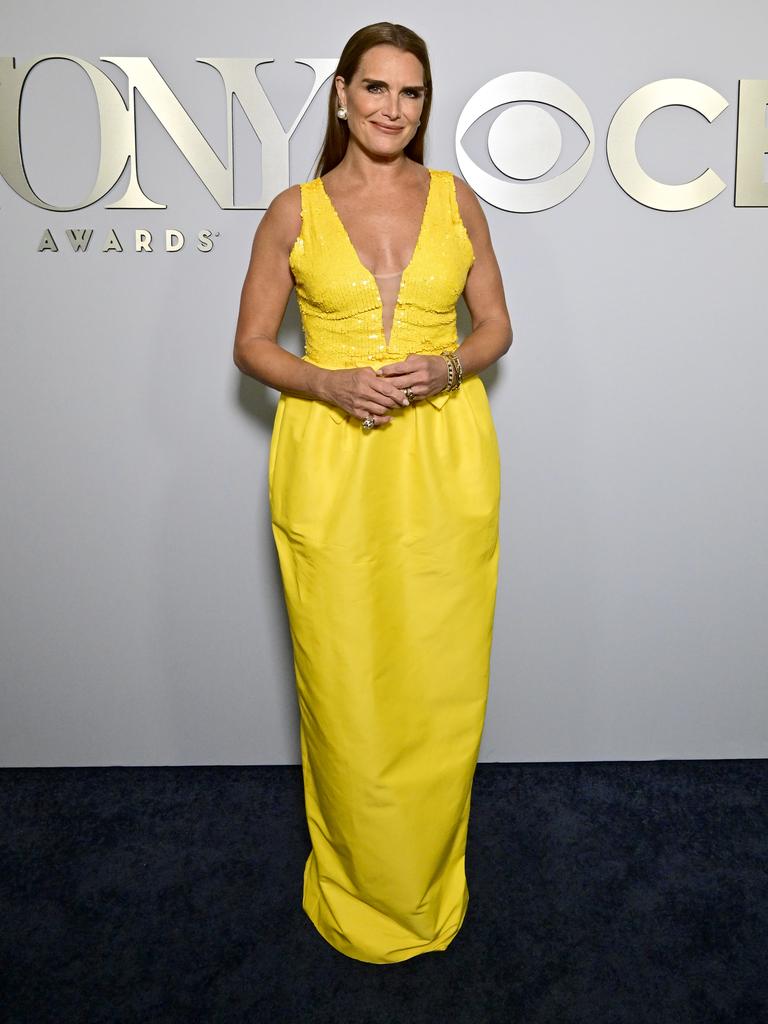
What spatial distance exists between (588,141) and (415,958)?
1891 millimetres

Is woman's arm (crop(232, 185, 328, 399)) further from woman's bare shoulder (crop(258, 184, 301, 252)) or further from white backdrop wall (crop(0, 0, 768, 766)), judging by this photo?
white backdrop wall (crop(0, 0, 768, 766))

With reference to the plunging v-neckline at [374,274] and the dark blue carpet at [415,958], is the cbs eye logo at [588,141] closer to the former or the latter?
the plunging v-neckline at [374,274]

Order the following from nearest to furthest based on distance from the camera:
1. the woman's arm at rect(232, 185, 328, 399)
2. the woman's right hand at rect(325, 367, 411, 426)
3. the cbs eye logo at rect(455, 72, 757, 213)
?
the woman's right hand at rect(325, 367, 411, 426) < the woman's arm at rect(232, 185, 328, 399) < the cbs eye logo at rect(455, 72, 757, 213)

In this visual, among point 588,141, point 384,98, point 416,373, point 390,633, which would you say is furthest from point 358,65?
point 390,633

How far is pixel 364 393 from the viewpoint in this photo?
1.62 meters

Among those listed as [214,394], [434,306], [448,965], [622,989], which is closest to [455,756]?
[448,965]

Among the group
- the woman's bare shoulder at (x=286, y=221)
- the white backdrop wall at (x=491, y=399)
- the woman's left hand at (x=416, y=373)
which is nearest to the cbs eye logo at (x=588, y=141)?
the white backdrop wall at (x=491, y=399)

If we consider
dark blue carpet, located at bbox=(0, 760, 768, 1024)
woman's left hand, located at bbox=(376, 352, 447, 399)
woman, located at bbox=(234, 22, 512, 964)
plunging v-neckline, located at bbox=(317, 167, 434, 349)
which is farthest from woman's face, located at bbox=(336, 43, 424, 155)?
dark blue carpet, located at bbox=(0, 760, 768, 1024)

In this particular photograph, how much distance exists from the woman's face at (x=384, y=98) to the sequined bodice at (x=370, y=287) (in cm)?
13

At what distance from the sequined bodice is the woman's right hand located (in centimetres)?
10

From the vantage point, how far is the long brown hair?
1643 mm

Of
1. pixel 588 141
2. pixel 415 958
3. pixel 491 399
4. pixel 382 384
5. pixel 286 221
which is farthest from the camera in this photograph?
pixel 491 399

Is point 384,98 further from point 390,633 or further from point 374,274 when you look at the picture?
point 390,633

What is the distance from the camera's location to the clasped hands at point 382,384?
1.62 metres
